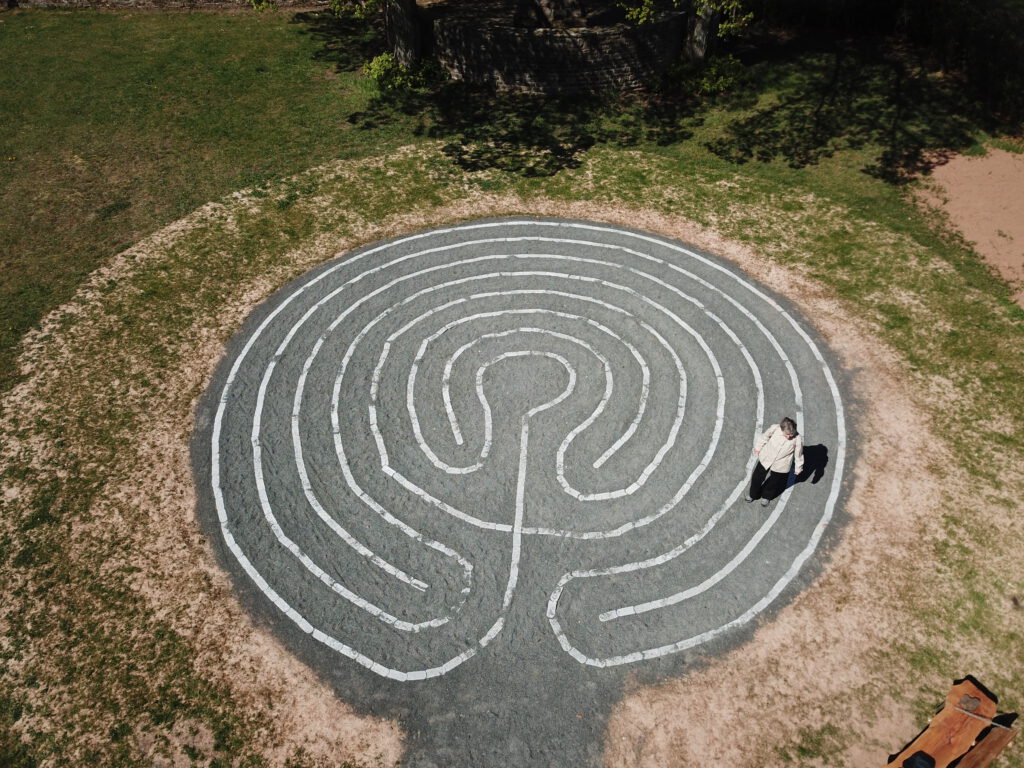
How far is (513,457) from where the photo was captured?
16.2 metres

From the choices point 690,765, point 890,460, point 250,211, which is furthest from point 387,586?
point 250,211

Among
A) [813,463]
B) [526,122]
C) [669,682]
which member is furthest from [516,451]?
[526,122]

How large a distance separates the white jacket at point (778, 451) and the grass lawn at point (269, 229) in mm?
3285

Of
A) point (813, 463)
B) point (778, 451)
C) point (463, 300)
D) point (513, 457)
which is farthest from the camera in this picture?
point (463, 300)

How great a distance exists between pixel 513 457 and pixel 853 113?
21390mm

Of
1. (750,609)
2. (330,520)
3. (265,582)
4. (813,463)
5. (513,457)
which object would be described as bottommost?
(265,582)

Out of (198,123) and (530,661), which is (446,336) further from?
(198,123)

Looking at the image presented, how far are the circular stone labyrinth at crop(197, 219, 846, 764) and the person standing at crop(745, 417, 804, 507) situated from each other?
1.54 feet

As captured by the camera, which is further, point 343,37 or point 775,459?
point 343,37

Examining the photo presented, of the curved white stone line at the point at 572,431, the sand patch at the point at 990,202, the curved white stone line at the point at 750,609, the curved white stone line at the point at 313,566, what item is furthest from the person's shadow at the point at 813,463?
the sand patch at the point at 990,202

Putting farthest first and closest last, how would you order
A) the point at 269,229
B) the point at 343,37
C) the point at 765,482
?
the point at 343,37
the point at 269,229
the point at 765,482

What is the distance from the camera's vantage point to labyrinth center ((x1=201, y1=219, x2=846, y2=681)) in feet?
44.4

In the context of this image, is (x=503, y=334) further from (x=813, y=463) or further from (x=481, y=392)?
(x=813, y=463)

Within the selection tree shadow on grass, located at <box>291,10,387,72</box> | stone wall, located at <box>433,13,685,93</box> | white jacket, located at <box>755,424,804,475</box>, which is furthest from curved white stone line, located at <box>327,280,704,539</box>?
tree shadow on grass, located at <box>291,10,387,72</box>
